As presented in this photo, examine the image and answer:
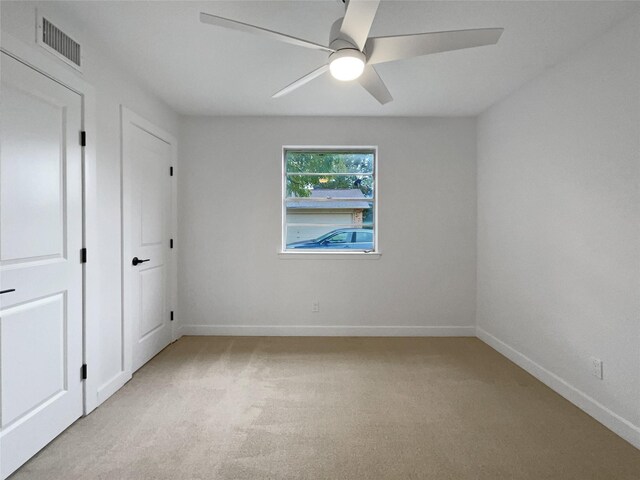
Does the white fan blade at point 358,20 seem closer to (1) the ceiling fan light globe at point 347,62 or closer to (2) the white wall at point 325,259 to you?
(1) the ceiling fan light globe at point 347,62

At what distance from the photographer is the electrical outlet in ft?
7.49

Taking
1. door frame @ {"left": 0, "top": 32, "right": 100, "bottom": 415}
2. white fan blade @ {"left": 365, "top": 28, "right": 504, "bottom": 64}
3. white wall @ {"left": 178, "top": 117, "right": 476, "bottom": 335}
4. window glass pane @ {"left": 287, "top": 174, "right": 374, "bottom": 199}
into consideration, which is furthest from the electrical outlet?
door frame @ {"left": 0, "top": 32, "right": 100, "bottom": 415}

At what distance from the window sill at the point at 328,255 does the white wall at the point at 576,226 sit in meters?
1.29

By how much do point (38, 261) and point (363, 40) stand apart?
6.79ft

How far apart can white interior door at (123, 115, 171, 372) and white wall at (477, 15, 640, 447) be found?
11.0 feet

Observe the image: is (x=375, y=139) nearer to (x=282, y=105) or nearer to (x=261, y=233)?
(x=282, y=105)

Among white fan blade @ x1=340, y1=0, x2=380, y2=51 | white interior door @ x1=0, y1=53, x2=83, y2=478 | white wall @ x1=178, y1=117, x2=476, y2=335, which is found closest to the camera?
white fan blade @ x1=340, y1=0, x2=380, y2=51

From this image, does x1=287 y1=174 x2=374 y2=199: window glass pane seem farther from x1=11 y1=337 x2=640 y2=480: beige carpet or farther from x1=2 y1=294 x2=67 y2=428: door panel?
x1=2 y1=294 x2=67 y2=428: door panel

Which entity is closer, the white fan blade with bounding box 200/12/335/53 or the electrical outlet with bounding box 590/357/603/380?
the white fan blade with bounding box 200/12/335/53

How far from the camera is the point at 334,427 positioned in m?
2.18

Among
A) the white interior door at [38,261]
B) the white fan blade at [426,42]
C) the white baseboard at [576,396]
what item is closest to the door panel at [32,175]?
the white interior door at [38,261]

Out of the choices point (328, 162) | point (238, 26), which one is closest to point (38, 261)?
point (238, 26)

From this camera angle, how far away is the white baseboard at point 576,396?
2.07 m

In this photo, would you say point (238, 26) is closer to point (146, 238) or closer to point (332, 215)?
point (146, 238)
